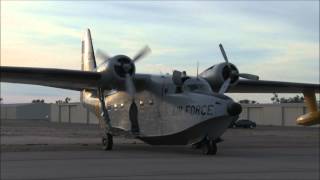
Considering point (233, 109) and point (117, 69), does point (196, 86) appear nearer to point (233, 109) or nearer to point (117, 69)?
point (233, 109)

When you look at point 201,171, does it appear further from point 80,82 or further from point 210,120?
point 80,82

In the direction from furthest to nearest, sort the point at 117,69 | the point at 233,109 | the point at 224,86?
1. the point at 224,86
2. the point at 117,69
3. the point at 233,109

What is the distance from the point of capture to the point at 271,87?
30750mm

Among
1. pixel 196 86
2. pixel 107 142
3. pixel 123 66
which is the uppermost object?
pixel 123 66

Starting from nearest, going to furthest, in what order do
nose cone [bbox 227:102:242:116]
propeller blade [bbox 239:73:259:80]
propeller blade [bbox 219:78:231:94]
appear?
nose cone [bbox 227:102:242:116] → propeller blade [bbox 219:78:231:94] → propeller blade [bbox 239:73:259:80]

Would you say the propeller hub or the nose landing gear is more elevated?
the propeller hub

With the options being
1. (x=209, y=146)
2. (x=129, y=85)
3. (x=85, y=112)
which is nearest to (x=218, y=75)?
(x=129, y=85)

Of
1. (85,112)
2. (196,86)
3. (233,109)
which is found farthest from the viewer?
(85,112)

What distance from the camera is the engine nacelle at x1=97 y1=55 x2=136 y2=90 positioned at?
22750 millimetres

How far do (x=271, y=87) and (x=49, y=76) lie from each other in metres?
13.9

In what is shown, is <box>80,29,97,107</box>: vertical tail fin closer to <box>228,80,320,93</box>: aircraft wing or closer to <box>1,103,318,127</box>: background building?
<box>228,80,320,93</box>: aircraft wing

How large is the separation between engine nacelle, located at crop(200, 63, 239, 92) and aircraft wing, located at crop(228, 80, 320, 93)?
3.46 m

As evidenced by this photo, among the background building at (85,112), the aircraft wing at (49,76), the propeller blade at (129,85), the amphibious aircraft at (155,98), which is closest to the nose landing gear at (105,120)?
the amphibious aircraft at (155,98)

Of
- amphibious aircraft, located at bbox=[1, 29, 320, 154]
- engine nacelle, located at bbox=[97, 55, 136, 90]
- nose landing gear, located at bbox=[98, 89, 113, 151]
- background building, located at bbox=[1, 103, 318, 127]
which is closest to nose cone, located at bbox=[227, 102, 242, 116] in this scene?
amphibious aircraft, located at bbox=[1, 29, 320, 154]
